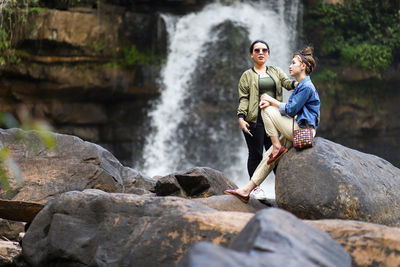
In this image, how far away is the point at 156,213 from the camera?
3701 millimetres

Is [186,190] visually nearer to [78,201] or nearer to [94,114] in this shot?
[78,201]

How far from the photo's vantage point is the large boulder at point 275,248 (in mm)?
1949

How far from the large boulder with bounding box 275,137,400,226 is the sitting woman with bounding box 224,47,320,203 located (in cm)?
18

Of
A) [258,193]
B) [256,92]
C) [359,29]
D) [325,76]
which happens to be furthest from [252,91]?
[359,29]

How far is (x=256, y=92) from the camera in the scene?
5.25m

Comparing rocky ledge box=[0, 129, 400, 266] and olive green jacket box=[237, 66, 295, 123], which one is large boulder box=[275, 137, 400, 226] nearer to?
rocky ledge box=[0, 129, 400, 266]

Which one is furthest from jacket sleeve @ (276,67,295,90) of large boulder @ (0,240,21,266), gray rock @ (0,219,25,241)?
gray rock @ (0,219,25,241)

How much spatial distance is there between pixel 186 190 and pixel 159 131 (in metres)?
7.39

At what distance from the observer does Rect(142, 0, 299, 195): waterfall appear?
42.8 feet

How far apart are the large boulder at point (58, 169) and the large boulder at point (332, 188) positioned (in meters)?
2.67

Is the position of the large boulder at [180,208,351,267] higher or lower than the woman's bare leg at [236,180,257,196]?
higher

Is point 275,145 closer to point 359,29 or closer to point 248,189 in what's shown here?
point 248,189

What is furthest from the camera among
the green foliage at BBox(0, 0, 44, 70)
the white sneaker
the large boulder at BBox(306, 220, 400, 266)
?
the green foliage at BBox(0, 0, 44, 70)

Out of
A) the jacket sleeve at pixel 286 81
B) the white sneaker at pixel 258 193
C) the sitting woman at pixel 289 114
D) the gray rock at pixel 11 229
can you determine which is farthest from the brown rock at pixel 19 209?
the jacket sleeve at pixel 286 81
